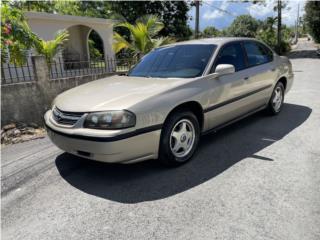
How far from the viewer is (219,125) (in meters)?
4.44

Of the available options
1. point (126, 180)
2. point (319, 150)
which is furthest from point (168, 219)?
point (319, 150)

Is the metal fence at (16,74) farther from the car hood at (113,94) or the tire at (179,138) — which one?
the tire at (179,138)

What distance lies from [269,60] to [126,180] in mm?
3704

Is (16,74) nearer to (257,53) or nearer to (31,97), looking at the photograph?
(31,97)

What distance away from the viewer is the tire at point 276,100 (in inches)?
226

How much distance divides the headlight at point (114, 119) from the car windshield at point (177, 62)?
1211 mm

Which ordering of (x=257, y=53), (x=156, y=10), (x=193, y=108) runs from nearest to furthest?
1. (x=193, y=108)
2. (x=257, y=53)
3. (x=156, y=10)

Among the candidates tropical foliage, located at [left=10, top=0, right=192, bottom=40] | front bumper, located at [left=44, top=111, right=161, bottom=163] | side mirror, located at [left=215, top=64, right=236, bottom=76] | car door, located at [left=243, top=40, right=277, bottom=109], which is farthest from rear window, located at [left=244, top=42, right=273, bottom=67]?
tropical foliage, located at [left=10, top=0, right=192, bottom=40]

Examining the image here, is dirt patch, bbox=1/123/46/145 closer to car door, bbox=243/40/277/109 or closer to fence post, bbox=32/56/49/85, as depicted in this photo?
fence post, bbox=32/56/49/85

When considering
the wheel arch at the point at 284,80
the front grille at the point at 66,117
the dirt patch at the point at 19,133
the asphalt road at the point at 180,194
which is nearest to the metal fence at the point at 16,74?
the dirt patch at the point at 19,133

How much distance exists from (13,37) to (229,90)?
4630 millimetres

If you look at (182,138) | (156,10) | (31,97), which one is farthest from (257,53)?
(156,10)

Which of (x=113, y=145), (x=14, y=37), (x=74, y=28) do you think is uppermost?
(x=74, y=28)

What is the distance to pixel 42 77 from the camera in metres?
6.83
